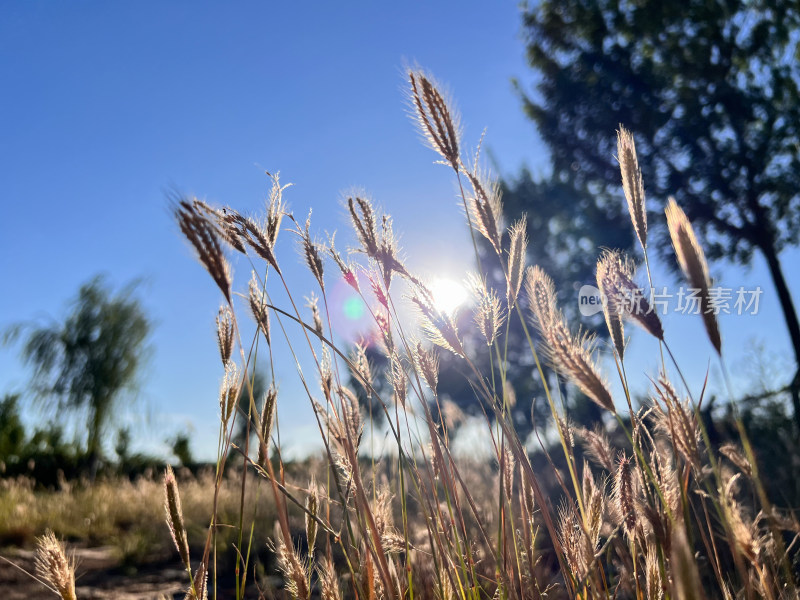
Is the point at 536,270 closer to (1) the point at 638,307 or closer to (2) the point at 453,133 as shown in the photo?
(1) the point at 638,307

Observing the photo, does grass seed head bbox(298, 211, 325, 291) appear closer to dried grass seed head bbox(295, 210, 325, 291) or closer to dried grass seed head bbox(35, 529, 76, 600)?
dried grass seed head bbox(295, 210, 325, 291)

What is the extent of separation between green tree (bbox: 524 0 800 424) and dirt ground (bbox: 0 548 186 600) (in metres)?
11.2

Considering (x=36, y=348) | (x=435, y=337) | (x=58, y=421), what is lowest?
(x=435, y=337)

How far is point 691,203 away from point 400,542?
12.4m

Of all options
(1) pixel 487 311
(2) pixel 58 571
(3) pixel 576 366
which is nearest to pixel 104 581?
(2) pixel 58 571

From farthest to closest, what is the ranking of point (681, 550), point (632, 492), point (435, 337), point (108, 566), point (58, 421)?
point (58, 421) < point (108, 566) < point (435, 337) < point (632, 492) < point (681, 550)

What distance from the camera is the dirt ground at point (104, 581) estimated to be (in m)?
3.86

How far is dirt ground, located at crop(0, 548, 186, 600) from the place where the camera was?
386cm

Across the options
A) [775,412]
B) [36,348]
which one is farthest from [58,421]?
[775,412]

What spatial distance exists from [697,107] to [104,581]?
41.5 feet

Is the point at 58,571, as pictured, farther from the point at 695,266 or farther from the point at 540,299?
the point at 695,266

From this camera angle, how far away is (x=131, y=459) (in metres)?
15.9

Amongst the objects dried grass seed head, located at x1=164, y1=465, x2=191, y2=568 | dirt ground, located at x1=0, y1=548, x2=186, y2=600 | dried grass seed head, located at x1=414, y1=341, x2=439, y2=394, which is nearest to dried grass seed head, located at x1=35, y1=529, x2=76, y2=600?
dried grass seed head, located at x1=164, y1=465, x2=191, y2=568

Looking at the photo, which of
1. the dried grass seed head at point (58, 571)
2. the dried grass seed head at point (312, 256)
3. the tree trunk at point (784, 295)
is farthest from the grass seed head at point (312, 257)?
the tree trunk at point (784, 295)
